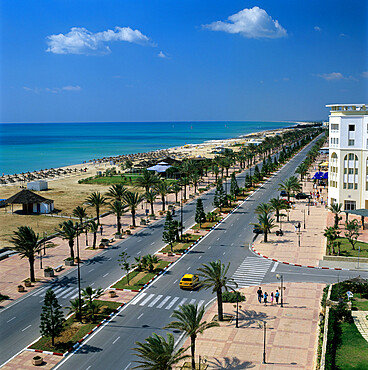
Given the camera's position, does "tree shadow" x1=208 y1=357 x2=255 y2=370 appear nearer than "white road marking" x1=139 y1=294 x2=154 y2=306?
Yes

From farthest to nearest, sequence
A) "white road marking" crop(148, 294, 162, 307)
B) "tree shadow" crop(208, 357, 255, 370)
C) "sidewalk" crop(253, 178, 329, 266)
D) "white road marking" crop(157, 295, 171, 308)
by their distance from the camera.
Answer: "sidewalk" crop(253, 178, 329, 266), "white road marking" crop(148, 294, 162, 307), "white road marking" crop(157, 295, 171, 308), "tree shadow" crop(208, 357, 255, 370)

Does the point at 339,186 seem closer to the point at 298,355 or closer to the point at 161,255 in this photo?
the point at 161,255

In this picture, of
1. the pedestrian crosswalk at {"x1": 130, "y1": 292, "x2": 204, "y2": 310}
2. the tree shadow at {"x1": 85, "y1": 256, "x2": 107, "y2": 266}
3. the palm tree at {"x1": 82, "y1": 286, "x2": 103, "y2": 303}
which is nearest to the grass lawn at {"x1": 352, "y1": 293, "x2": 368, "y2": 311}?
the pedestrian crosswalk at {"x1": 130, "y1": 292, "x2": 204, "y2": 310}

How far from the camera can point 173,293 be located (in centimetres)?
4428

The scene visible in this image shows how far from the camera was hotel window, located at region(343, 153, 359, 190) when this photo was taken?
7706 cm

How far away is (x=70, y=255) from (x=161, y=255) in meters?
11.1

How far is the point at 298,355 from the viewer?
106ft

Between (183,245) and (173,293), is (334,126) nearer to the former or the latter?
(183,245)

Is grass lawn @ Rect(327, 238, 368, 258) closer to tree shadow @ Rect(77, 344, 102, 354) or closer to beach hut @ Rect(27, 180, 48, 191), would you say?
tree shadow @ Rect(77, 344, 102, 354)

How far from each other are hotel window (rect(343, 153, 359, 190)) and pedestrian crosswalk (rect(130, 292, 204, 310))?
44784mm

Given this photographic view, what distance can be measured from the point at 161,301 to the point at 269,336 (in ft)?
36.7

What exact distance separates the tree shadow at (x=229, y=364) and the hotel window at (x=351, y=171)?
53058 millimetres

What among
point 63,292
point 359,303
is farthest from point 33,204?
point 359,303

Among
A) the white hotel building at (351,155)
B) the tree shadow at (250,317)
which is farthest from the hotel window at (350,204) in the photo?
the tree shadow at (250,317)
